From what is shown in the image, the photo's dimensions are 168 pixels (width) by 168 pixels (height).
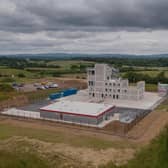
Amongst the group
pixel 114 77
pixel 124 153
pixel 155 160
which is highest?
pixel 114 77

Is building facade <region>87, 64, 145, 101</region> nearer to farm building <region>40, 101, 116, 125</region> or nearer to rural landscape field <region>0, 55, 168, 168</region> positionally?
farm building <region>40, 101, 116, 125</region>

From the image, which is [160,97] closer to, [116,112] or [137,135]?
[116,112]

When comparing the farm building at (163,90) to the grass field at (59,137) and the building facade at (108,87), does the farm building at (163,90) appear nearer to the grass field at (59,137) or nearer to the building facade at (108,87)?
the building facade at (108,87)

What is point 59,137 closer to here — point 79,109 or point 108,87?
point 79,109

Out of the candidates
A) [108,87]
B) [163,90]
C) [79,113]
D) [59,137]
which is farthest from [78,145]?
[163,90]

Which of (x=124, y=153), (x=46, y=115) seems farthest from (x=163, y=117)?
(x=46, y=115)

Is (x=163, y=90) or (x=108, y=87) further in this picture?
(x=163, y=90)

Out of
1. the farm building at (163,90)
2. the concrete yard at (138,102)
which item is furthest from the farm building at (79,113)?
the farm building at (163,90)
